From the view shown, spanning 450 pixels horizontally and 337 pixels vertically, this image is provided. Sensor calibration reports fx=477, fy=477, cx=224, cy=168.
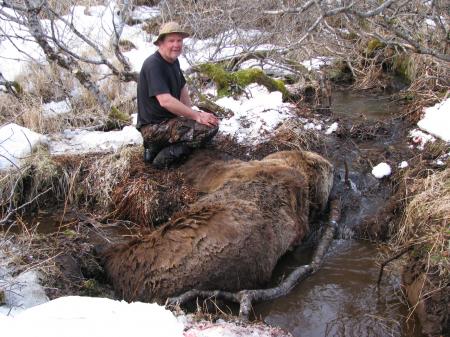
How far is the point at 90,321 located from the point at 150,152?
3432 mm

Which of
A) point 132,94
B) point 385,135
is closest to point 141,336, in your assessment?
point 385,135

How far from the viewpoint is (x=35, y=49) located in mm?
9250

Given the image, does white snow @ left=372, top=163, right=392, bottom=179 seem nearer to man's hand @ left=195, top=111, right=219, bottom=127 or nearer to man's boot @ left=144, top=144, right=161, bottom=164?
man's hand @ left=195, top=111, right=219, bottom=127

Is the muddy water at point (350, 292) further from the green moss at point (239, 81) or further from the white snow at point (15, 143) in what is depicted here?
the white snow at point (15, 143)

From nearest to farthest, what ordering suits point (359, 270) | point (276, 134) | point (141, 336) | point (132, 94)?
point (141, 336), point (359, 270), point (276, 134), point (132, 94)

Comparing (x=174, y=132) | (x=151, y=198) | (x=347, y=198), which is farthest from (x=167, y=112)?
(x=347, y=198)

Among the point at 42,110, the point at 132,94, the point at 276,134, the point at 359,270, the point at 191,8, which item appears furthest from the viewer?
the point at 191,8

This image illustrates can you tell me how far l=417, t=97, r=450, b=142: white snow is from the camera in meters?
5.78

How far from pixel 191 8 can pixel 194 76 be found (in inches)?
62.4

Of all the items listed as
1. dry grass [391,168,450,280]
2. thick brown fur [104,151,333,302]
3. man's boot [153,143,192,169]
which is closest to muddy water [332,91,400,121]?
dry grass [391,168,450,280]

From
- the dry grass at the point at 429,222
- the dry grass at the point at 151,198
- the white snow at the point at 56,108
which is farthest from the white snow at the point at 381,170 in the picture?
the white snow at the point at 56,108

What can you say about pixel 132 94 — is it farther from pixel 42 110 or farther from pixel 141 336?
pixel 141 336

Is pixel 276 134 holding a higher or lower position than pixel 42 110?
lower

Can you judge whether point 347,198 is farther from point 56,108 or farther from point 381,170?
point 56,108
